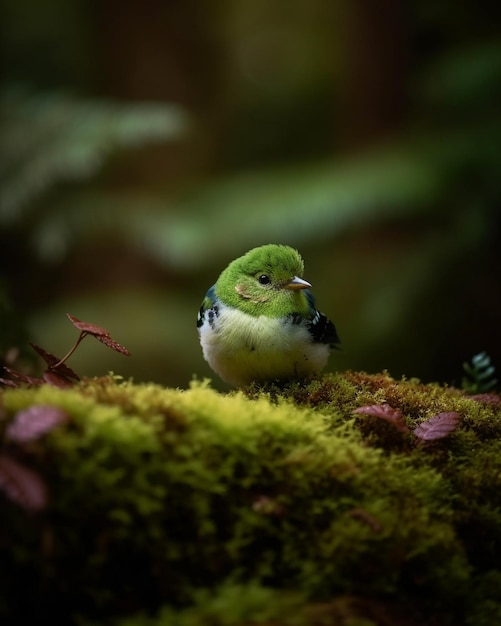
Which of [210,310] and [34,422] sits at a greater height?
[210,310]

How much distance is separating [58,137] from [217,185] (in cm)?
205

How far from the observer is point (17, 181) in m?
6.93

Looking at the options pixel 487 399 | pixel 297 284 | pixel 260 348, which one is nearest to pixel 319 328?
pixel 297 284

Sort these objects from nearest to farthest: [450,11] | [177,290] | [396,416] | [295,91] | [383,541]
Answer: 1. [383,541]
2. [396,416]
3. [450,11]
4. [177,290]
5. [295,91]

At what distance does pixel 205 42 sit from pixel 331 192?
14.1 ft

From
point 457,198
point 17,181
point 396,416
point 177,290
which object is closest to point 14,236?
point 17,181

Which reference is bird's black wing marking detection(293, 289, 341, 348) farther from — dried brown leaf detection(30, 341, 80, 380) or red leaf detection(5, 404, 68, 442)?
red leaf detection(5, 404, 68, 442)

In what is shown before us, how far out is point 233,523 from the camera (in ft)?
5.67

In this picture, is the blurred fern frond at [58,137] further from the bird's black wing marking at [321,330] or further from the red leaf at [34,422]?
the red leaf at [34,422]

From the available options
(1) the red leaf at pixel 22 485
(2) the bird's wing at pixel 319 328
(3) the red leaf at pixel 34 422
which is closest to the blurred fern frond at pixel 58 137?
(2) the bird's wing at pixel 319 328

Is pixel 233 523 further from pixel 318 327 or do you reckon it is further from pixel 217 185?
pixel 217 185

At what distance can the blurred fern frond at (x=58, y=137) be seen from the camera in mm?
6703

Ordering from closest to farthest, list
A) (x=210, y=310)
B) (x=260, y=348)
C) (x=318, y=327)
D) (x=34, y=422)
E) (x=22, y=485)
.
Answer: (x=22, y=485), (x=34, y=422), (x=260, y=348), (x=318, y=327), (x=210, y=310)

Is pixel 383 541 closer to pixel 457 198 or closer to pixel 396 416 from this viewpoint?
pixel 396 416
